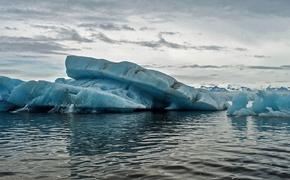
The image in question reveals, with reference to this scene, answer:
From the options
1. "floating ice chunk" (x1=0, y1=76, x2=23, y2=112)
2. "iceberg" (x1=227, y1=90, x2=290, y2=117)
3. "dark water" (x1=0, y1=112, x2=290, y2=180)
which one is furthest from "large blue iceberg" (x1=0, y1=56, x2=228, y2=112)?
"dark water" (x1=0, y1=112, x2=290, y2=180)

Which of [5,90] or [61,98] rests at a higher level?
[5,90]

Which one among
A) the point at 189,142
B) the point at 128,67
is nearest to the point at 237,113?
the point at 128,67

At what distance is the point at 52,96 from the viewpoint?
1507 inches

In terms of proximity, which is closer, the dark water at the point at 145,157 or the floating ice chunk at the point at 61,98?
the dark water at the point at 145,157

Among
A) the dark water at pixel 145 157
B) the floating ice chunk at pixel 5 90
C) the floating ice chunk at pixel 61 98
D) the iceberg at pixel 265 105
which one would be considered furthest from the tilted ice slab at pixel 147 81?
the dark water at pixel 145 157

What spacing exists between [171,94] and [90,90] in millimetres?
8285

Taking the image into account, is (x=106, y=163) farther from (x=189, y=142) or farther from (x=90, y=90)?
(x=90, y=90)

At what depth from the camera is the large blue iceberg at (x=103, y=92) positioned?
37625 millimetres

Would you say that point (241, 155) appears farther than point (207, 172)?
Yes

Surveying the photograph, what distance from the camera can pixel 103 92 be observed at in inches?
1459

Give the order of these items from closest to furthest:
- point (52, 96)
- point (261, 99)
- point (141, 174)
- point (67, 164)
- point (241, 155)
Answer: point (141, 174) → point (67, 164) → point (241, 155) → point (261, 99) → point (52, 96)

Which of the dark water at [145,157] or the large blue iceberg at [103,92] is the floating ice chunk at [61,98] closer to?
the large blue iceberg at [103,92]

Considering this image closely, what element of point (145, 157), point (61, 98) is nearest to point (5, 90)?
point (61, 98)

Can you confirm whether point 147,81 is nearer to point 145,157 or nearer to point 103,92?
point 103,92
